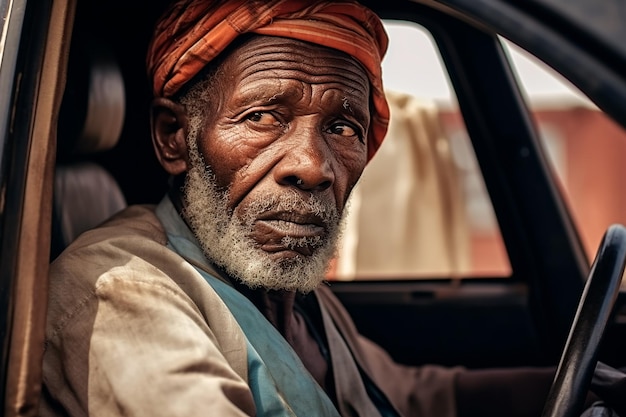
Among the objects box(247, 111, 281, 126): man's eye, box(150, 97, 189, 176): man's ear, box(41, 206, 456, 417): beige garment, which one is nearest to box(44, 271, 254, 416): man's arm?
box(41, 206, 456, 417): beige garment

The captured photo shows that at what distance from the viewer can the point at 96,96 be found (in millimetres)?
2629

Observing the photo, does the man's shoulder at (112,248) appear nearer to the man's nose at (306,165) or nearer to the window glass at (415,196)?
the man's nose at (306,165)

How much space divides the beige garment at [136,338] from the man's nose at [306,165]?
1.14 feet

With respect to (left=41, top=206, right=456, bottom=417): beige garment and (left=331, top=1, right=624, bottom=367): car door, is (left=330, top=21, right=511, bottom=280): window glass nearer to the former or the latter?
(left=331, top=1, right=624, bottom=367): car door

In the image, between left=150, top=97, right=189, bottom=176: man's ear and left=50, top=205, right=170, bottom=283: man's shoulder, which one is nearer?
left=50, top=205, right=170, bottom=283: man's shoulder

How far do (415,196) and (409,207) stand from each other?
0.10 meters

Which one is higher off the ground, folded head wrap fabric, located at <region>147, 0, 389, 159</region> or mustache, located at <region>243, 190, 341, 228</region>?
folded head wrap fabric, located at <region>147, 0, 389, 159</region>

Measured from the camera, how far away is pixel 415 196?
20.1ft

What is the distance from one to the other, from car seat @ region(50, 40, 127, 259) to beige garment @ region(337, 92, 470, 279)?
281 cm

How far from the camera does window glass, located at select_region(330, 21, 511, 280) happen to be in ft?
18.4

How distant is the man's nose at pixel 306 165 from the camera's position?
233 cm

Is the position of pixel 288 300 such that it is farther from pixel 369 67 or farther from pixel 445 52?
pixel 445 52

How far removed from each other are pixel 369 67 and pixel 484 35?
108cm

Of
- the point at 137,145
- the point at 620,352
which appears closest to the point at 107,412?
the point at 137,145
